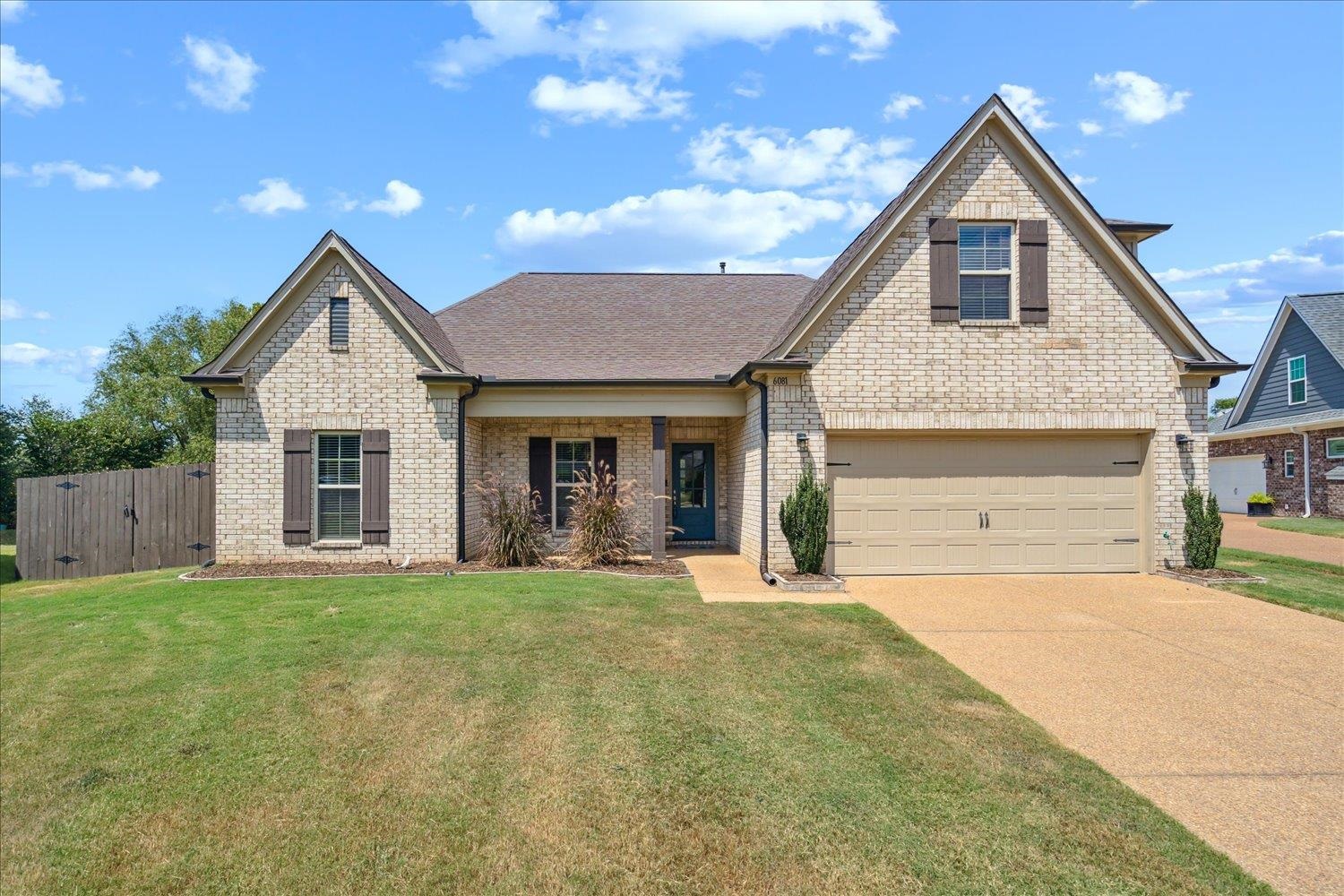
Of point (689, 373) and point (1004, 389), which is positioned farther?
point (689, 373)

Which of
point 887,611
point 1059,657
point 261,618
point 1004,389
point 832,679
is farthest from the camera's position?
point 1004,389

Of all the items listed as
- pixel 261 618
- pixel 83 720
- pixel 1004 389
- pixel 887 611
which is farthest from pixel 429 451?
pixel 1004 389

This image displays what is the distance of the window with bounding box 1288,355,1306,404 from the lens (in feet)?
72.1

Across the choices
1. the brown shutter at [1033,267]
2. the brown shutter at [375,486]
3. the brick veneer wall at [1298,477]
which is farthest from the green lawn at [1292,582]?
the brown shutter at [375,486]

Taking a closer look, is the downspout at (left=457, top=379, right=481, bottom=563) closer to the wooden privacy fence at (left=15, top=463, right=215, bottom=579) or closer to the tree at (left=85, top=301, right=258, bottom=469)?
the wooden privacy fence at (left=15, top=463, right=215, bottom=579)

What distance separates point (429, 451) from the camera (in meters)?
11.6

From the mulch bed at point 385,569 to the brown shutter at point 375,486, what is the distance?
618 millimetres

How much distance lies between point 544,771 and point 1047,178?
11.1 m

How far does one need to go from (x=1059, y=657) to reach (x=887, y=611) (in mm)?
2057

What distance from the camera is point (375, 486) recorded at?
37.8 feet

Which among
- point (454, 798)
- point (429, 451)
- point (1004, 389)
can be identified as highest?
point (1004, 389)

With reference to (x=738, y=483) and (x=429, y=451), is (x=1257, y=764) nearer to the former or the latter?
(x=738, y=483)

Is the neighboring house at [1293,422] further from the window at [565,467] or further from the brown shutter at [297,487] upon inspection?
the brown shutter at [297,487]

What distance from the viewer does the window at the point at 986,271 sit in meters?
10.8
